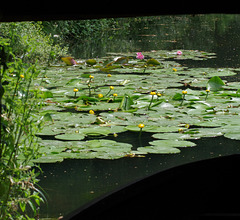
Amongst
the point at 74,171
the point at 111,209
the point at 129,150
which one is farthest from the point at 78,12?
the point at 129,150

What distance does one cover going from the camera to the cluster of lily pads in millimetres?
2832

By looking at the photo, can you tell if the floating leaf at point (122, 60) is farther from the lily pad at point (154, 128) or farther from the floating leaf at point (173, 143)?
the floating leaf at point (173, 143)

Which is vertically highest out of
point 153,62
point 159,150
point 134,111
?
point 153,62

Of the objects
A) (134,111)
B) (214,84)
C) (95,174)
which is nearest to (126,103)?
(134,111)

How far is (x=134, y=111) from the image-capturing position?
143 inches

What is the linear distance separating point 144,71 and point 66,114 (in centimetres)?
219

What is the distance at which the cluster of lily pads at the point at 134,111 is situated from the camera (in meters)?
2.83

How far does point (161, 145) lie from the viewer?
287 centimetres

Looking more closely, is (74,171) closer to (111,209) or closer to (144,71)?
(111,209)

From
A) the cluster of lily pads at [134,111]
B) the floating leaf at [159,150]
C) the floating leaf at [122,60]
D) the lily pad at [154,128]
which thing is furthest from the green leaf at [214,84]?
the floating leaf at [122,60]

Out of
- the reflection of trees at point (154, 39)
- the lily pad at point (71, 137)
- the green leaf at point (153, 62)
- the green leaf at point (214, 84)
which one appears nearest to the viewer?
the lily pad at point (71, 137)

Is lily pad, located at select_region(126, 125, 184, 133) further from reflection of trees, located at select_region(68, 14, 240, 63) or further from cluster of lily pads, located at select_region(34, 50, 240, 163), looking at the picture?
reflection of trees, located at select_region(68, 14, 240, 63)

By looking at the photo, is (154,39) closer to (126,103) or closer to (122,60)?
(122,60)

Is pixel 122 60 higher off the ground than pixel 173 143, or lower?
higher
